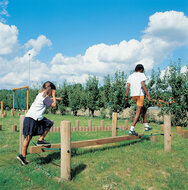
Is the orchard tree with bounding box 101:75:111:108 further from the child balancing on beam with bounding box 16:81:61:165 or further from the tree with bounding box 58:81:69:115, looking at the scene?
the child balancing on beam with bounding box 16:81:61:165

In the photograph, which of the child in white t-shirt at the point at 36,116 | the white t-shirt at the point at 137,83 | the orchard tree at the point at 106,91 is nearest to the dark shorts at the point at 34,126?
the child in white t-shirt at the point at 36,116

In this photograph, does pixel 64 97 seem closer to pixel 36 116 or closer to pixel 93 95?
pixel 93 95

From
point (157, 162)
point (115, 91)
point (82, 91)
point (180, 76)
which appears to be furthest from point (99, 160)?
point (82, 91)

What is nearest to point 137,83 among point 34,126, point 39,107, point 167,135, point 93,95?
point 167,135

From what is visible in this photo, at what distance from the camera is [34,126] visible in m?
4.52

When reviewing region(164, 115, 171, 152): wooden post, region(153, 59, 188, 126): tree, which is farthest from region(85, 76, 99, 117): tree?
region(164, 115, 171, 152): wooden post

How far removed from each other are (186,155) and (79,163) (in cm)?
282

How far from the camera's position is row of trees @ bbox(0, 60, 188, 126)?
40.9 ft

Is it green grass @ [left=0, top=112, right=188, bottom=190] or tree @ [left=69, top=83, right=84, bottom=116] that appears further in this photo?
tree @ [left=69, top=83, right=84, bottom=116]

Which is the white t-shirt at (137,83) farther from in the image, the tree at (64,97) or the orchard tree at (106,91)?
the tree at (64,97)

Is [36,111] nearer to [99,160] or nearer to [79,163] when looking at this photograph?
[79,163]

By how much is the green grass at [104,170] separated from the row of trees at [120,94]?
5.01 m

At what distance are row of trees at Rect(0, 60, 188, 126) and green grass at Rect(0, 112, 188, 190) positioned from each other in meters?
5.01

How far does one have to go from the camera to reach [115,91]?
654 inches
